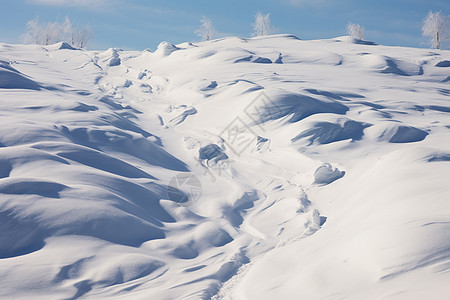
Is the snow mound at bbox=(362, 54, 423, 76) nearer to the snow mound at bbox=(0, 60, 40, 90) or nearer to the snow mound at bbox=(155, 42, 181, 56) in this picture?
the snow mound at bbox=(155, 42, 181, 56)

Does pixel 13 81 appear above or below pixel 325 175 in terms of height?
above

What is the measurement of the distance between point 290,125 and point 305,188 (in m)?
2.12

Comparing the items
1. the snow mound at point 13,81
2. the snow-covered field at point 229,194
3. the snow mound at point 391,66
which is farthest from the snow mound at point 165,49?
the snow mound at point 13,81

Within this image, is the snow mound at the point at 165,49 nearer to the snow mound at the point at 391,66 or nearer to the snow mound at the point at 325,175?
the snow mound at the point at 391,66

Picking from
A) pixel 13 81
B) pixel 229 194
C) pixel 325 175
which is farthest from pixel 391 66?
pixel 13 81

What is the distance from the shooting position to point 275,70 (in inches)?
496

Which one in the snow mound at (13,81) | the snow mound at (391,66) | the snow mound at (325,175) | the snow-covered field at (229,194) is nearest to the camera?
the snow-covered field at (229,194)

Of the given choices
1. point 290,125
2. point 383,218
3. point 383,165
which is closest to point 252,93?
point 290,125

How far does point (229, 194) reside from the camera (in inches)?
227

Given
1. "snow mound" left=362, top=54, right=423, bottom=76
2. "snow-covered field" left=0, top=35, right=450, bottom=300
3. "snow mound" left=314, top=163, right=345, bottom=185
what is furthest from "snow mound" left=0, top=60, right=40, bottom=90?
"snow mound" left=362, top=54, right=423, bottom=76

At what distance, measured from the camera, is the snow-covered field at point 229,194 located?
308cm

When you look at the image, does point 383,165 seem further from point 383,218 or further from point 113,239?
point 113,239

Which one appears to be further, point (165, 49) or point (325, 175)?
point (165, 49)

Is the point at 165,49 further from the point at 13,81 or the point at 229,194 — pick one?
the point at 229,194
